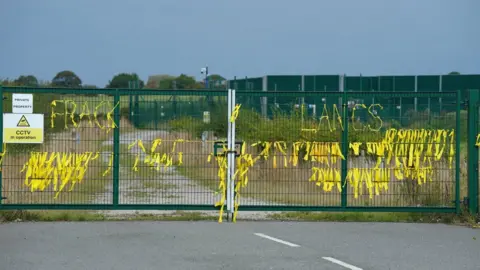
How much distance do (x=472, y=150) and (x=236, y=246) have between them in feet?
16.2

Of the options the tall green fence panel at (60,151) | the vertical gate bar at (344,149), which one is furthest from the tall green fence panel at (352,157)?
the tall green fence panel at (60,151)

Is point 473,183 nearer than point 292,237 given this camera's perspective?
No

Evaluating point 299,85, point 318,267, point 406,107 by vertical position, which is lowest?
point 318,267

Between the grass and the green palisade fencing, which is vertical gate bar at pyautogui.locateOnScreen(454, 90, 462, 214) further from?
the grass

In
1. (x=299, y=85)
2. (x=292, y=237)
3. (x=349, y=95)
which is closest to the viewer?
(x=292, y=237)

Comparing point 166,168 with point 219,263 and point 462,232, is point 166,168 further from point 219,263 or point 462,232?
point 462,232

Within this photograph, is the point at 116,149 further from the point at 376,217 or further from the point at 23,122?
the point at 376,217

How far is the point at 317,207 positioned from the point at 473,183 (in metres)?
2.74

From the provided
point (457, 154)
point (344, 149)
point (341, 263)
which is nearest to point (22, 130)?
point (344, 149)

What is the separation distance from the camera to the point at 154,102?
12273 mm

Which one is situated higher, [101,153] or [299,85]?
[299,85]

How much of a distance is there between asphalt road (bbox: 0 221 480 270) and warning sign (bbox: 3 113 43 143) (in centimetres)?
142

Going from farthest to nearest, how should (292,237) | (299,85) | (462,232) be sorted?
(299,85)
(462,232)
(292,237)

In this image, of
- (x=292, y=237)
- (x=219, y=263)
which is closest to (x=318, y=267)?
(x=219, y=263)
